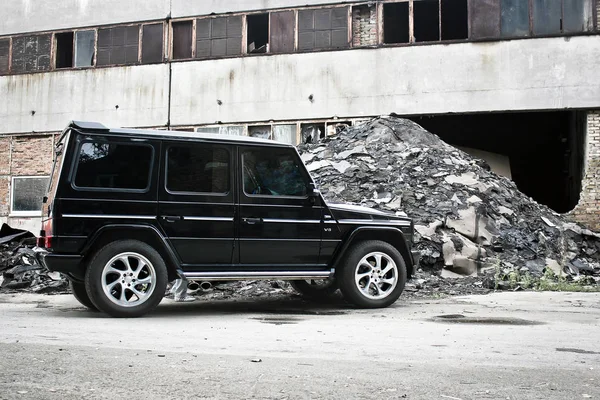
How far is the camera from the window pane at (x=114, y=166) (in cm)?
727

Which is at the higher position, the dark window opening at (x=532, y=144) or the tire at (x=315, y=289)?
the dark window opening at (x=532, y=144)

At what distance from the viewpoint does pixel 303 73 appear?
18938 mm

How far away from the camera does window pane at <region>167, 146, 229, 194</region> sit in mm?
7590

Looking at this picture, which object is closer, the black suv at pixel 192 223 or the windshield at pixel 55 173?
the black suv at pixel 192 223

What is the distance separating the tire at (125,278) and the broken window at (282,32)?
1286 cm

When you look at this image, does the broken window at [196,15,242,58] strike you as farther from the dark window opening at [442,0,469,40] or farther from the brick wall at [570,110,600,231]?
the brick wall at [570,110,600,231]

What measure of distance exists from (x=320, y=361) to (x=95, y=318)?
350 cm

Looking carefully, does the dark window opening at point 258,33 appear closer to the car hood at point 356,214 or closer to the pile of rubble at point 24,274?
the pile of rubble at point 24,274

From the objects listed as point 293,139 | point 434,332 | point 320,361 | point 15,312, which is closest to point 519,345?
point 434,332

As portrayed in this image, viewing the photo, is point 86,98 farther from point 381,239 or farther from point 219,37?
point 381,239

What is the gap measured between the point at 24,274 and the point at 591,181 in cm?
1347

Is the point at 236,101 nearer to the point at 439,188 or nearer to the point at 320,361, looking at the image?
the point at 439,188

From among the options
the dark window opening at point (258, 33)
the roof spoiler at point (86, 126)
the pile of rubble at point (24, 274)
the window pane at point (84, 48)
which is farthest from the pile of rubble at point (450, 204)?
the window pane at point (84, 48)

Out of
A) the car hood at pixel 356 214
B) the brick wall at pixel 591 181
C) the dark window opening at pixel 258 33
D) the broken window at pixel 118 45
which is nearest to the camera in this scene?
the car hood at pixel 356 214
